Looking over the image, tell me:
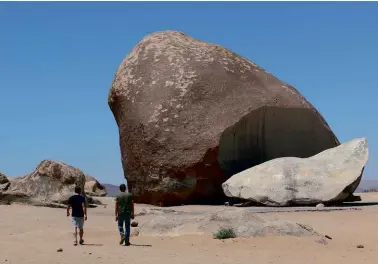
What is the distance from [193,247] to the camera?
9258mm

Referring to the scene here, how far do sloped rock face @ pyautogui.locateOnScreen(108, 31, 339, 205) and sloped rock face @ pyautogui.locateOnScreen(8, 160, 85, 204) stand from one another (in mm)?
2135

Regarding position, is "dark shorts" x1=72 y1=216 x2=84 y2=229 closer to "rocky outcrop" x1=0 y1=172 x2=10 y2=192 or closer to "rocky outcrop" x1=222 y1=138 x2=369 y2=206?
"rocky outcrop" x1=222 y1=138 x2=369 y2=206

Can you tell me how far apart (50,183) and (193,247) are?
35.1 feet

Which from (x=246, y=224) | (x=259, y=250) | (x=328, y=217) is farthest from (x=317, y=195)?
(x=259, y=250)

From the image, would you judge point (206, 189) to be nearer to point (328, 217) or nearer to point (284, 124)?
point (284, 124)

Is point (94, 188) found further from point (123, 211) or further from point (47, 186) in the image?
point (123, 211)

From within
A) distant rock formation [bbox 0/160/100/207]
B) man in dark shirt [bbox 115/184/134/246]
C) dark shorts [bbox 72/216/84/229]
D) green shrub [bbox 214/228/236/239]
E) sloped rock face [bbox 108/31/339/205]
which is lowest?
green shrub [bbox 214/228/236/239]

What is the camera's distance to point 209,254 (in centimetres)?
854

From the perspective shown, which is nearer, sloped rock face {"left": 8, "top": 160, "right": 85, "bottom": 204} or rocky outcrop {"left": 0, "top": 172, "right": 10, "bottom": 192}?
sloped rock face {"left": 8, "top": 160, "right": 85, "bottom": 204}

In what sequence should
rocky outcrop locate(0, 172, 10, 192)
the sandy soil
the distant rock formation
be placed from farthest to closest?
rocky outcrop locate(0, 172, 10, 192), the distant rock formation, the sandy soil

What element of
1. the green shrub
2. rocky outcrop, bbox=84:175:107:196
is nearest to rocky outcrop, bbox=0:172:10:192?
rocky outcrop, bbox=84:175:107:196

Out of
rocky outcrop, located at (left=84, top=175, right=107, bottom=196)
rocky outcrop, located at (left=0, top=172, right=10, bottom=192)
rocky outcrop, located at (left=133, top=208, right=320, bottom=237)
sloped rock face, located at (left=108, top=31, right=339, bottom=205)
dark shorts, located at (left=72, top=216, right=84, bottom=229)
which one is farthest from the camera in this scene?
rocky outcrop, located at (left=84, top=175, right=107, bottom=196)

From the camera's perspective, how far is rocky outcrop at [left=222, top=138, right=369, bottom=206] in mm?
15867

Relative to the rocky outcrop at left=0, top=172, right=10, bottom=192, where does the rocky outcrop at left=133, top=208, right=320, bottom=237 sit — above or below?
below
